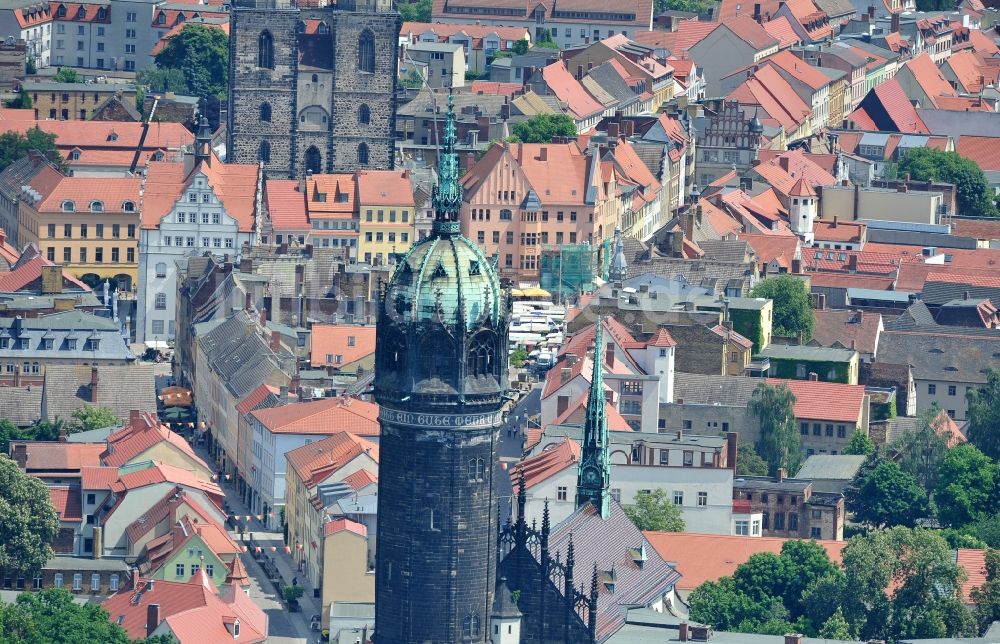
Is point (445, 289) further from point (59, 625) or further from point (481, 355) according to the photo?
point (59, 625)

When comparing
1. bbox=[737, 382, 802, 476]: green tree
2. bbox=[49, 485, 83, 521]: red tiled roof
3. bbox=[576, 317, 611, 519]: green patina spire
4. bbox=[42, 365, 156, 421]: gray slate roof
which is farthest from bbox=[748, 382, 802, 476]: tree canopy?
bbox=[576, 317, 611, 519]: green patina spire

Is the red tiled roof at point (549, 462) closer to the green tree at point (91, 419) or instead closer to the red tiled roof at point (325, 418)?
the red tiled roof at point (325, 418)

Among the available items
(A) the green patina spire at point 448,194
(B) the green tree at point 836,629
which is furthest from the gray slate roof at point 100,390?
(A) the green patina spire at point 448,194

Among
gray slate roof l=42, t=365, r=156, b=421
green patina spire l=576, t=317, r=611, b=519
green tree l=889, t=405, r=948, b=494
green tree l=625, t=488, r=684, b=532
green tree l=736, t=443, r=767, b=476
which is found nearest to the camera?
green patina spire l=576, t=317, r=611, b=519

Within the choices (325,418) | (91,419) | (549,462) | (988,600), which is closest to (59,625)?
(549,462)

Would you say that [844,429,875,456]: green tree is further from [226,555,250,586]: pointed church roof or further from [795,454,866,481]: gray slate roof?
[226,555,250,586]: pointed church roof

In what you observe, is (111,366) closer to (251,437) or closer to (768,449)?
(251,437)

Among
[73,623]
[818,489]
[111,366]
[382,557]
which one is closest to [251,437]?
[111,366]
